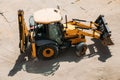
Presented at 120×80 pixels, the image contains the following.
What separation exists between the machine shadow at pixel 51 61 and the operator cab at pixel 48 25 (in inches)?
37.9

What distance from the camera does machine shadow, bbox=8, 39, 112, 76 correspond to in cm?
1640

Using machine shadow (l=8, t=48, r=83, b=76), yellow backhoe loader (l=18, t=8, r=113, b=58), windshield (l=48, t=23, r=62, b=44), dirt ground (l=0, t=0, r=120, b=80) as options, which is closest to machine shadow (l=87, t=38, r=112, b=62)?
dirt ground (l=0, t=0, r=120, b=80)

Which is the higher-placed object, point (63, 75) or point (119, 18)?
point (119, 18)

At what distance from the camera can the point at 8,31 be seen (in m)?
19.7

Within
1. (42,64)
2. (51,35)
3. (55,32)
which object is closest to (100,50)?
(55,32)

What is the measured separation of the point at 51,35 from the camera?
16.6 metres

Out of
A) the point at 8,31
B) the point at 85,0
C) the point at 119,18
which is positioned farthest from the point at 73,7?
the point at 8,31

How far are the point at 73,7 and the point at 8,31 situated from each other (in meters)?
4.98

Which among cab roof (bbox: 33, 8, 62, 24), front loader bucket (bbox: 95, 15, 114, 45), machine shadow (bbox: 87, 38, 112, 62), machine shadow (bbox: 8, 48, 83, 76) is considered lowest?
machine shadow (bbox: 8, 48, 83, 76)

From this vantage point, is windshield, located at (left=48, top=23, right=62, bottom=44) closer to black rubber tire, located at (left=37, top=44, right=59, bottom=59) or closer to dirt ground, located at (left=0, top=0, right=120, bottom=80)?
black rubber tire, located at (left=37, top=44, right=59, bottom=59)

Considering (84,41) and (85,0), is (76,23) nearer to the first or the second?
(84,41)

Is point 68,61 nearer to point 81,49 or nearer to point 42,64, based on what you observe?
point 81,49

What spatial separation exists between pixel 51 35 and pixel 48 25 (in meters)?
0.62

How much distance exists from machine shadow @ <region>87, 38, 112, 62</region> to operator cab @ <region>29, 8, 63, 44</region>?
1948 millimetres
